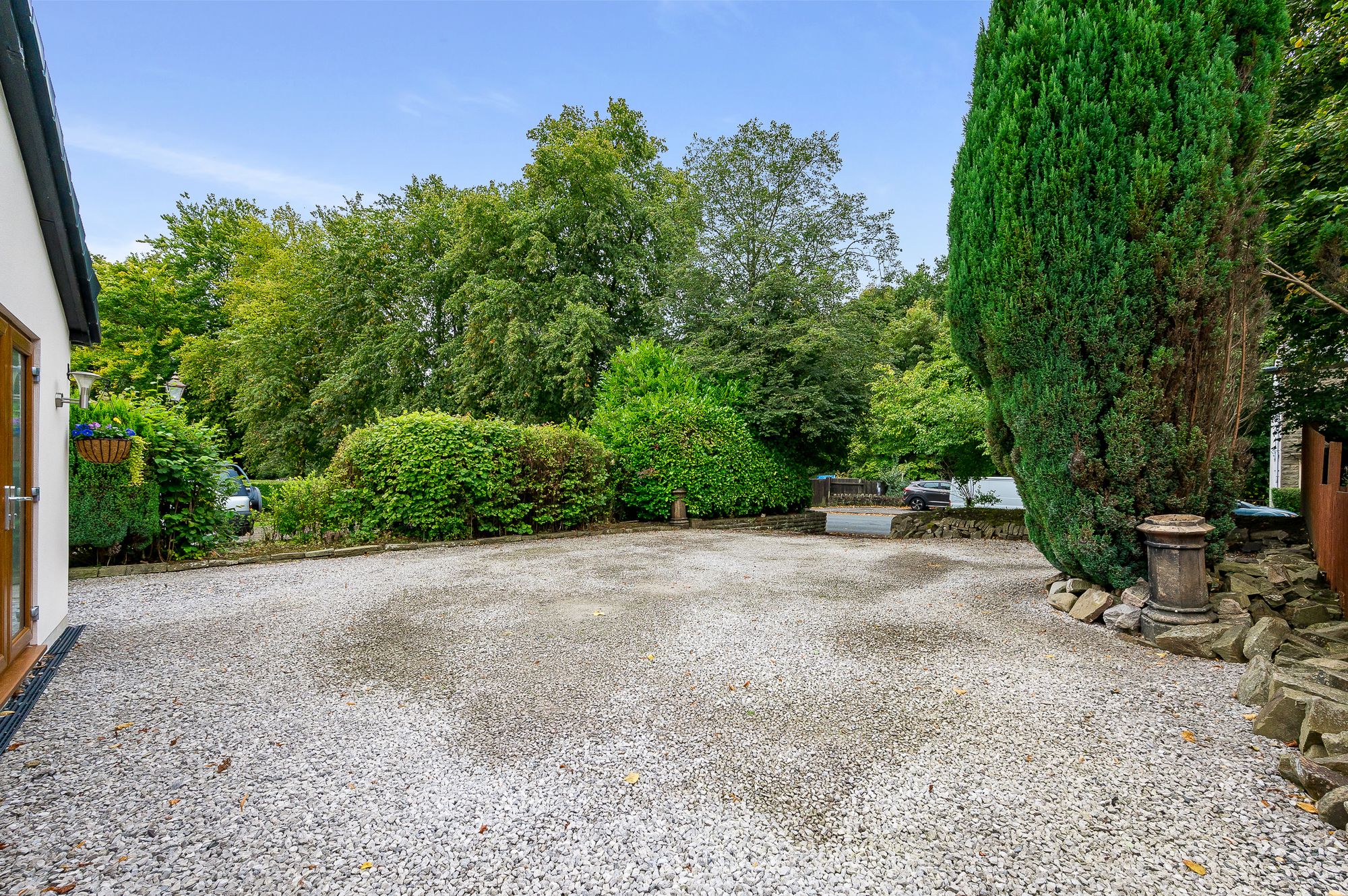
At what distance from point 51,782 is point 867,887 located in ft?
10.2

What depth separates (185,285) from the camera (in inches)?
953

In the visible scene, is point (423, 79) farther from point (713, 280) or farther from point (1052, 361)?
point (1052, 361)

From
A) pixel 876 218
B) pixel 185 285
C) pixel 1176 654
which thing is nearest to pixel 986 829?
pixel 1176 654

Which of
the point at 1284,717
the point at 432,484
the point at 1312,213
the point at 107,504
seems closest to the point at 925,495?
the point at 1312,213

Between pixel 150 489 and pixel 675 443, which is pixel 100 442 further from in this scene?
pixel 675 443

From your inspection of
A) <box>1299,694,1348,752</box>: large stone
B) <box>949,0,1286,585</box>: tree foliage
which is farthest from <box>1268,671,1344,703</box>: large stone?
Result: <box>949,0,1286,585</box>: tree foliage

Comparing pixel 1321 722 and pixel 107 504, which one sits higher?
pixel 107 504

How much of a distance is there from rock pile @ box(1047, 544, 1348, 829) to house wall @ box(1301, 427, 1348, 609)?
0.14 meters

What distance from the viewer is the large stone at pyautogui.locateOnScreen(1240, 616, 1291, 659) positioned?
356cm

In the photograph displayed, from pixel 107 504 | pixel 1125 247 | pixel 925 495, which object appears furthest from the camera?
pixel 925 495

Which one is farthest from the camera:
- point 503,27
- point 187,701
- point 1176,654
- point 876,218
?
point 876,218

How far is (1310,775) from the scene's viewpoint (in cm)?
217

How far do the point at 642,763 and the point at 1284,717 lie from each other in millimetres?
2847

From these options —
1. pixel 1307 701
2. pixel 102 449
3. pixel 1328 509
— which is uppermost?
pixel 102 449
